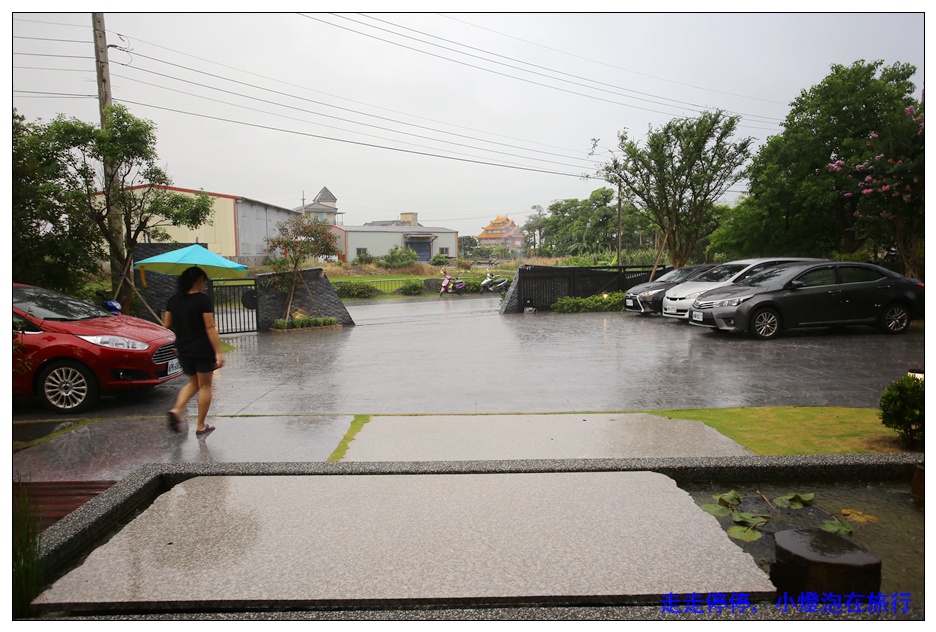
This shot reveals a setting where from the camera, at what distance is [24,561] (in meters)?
2.95

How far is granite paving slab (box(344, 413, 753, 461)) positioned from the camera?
5172 mm

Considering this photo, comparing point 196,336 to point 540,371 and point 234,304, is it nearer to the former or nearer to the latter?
point 540,371

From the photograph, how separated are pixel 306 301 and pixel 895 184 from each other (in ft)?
46.2

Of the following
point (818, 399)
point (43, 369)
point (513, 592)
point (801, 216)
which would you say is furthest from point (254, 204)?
point (513, 592)

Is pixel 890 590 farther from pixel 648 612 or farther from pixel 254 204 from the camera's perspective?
pixel 254 204

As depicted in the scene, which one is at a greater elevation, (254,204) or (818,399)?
(254,204)

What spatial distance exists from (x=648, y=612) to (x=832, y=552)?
1.03m

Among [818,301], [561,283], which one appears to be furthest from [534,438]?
[561,283]

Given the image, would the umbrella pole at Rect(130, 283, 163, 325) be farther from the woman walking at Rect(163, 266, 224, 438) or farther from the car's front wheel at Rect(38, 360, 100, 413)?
the woman walking at Rect(163, 266, 224, 438)

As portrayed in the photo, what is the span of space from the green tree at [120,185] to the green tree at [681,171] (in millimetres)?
14755

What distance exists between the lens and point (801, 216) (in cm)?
1856

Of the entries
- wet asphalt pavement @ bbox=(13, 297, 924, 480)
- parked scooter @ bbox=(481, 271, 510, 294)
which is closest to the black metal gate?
wet asphalt pavement @ bbox=(13, 297, 924, 480)

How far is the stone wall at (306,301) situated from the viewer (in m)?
16.2

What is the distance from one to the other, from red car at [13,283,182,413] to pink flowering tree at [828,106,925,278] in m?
14.5
